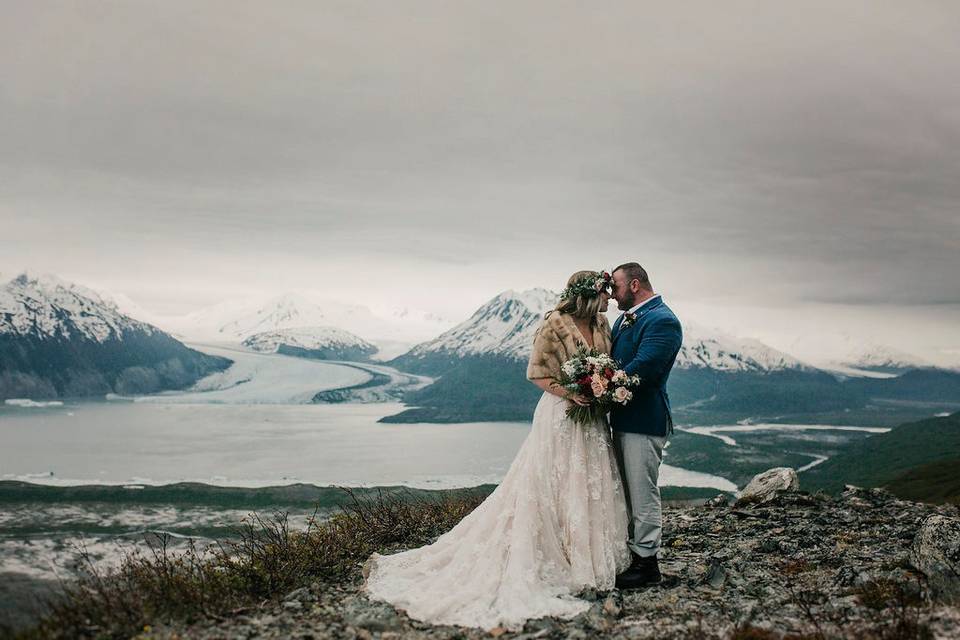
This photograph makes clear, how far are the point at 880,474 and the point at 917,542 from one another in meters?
144

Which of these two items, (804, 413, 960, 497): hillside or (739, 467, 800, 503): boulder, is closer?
(739, 467, 800, 503): boulder

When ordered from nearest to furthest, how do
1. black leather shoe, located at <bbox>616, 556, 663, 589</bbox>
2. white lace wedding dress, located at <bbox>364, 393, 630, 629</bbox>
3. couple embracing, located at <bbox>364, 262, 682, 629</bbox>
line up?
1. white lace wedding dress, located at <bbox>364, 393, 630, 629</bbox>
2. couple embracing, located at <bbox>364, 262, 682, 629</bbox>
3. black leather shoe, located at <bbox>616, 556, 663, 589</bbox>

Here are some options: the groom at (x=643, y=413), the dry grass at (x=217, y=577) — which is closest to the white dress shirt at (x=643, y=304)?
the groom at (x=643, y=413)

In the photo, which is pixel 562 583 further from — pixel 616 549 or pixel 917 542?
pixel 917 542

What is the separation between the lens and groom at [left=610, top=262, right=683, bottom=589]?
6.62 m

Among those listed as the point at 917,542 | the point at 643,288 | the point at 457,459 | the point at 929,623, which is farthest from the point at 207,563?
the point at 457,459

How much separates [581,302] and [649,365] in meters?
1.01

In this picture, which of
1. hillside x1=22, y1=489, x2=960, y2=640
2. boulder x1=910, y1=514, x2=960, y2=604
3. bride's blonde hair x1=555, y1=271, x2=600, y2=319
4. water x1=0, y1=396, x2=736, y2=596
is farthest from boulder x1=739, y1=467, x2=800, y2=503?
water x1=0, y1=396, x2=736, y2=596

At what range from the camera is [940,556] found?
654 centimetres

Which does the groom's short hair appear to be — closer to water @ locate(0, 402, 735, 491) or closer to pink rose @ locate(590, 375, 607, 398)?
pink rose @ locate(590, 375, 607, 398)

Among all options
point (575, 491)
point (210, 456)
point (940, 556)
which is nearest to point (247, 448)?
point (210, 456)

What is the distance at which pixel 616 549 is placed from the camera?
6863 mm

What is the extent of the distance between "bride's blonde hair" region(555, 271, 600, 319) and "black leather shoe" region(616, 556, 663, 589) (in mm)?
2601

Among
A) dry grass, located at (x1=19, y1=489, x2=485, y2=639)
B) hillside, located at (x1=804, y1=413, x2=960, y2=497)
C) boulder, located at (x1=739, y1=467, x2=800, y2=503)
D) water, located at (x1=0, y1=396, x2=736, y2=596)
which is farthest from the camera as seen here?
hillside, located at (x1=804, y1=413, x2=960, y2=497)
